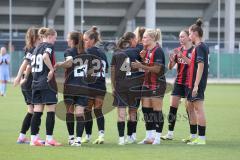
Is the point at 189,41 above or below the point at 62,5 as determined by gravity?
below

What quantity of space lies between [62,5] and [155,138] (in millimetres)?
47555

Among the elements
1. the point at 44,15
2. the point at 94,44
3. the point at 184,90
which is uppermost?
the point at 44,15

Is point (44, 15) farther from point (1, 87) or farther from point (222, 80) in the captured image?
point (1, 87)

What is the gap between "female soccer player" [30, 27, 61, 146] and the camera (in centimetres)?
1184

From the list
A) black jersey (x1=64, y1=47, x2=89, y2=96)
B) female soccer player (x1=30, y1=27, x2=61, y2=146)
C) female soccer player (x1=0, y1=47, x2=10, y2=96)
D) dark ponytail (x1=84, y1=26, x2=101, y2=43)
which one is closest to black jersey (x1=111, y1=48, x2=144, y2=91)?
dark ponytail (x1=84, y1=26, x2=101, y2=43)

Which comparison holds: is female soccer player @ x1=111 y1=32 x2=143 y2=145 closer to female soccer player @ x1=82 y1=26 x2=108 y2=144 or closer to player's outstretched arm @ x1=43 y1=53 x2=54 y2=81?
female soccer player @ x1=82 y1=26 x2=108 y2=144

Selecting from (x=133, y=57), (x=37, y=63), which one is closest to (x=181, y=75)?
(x=133, y=57)

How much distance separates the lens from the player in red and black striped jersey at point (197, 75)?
12.3 m

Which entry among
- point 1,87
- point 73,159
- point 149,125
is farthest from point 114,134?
point 1,87

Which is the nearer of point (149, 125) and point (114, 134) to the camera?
point (149, 125)

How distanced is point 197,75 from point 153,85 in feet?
2.67

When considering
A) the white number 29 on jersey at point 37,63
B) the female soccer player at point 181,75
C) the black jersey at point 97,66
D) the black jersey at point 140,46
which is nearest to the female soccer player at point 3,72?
the female soccer player at point 181,75

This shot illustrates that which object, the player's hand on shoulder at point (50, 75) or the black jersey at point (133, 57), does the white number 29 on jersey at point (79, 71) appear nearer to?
the player's hand on shoulder at point (50, 75)

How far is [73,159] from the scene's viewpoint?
405 inches
